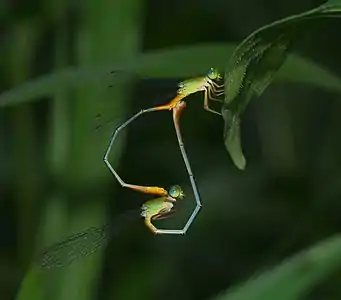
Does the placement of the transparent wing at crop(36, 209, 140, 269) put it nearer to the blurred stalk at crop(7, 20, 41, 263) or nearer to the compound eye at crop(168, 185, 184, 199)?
the compound eye at crop(168, 185, 184, 199)

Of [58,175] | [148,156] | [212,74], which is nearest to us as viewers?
[212,74]

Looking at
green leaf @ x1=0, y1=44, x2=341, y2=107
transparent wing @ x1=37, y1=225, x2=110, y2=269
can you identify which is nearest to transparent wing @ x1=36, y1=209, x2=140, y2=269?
transparent wing @ x1=37, y1=225, x2=110, y2=269

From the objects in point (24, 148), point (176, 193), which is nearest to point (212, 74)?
point (176, 193)

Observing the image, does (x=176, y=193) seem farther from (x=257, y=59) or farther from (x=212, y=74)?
(x=257, y=59)

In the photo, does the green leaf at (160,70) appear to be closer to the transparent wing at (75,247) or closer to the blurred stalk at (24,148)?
the transparent wing at (75,247)

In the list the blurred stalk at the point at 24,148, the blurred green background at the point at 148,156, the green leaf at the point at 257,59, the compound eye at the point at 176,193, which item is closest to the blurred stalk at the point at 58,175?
the blurred green background at the point at 148,156

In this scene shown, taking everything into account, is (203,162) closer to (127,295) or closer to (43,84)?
(127,295)
